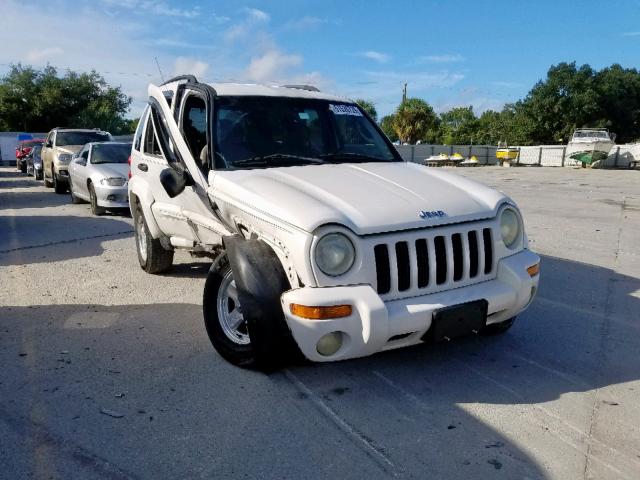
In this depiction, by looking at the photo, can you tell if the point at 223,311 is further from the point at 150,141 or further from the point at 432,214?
the point at 150,141

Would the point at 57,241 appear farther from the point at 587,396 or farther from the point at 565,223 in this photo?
the point at 565,223

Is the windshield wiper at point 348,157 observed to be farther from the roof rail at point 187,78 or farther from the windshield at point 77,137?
the windshield at point 77,137

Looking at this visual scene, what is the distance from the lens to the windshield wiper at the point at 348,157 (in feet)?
14.2

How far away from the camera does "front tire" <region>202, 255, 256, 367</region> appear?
366 centimetres

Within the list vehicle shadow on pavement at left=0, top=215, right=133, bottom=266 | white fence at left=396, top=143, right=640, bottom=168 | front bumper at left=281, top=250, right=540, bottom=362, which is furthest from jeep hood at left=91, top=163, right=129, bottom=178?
white fence at left=396, top=143, right=640, bottom=168

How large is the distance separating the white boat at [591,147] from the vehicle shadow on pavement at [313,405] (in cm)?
3323

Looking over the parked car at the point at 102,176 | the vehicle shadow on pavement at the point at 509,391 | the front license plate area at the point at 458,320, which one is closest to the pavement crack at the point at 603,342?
the vehicle shadow on pavement at the point at 509,391

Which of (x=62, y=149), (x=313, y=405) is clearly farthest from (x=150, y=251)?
(x=62, y=149)

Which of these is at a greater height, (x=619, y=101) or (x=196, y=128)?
(x=619, y=101)

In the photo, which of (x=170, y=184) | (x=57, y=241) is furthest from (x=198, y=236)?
(x=57, y=241)

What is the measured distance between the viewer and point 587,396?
3.26 meters

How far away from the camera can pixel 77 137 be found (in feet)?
53.3

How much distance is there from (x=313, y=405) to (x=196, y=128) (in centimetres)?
242

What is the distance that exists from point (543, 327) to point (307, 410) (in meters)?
2.30
